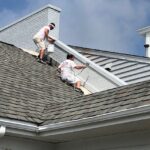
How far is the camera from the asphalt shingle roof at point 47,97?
24.3 feet

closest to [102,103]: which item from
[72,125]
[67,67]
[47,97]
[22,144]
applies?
[72,125]

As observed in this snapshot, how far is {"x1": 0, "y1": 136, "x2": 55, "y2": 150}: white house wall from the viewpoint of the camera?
759 centimetres

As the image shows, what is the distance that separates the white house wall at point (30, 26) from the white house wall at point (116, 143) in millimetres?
7131

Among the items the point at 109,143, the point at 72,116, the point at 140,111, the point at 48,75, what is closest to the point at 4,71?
the point at 48,75

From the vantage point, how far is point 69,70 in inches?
473

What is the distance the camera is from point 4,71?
10.5 metres

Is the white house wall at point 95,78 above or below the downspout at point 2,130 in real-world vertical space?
above

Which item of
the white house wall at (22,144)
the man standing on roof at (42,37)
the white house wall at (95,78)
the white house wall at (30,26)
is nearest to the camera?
the white house wall at (22,144)

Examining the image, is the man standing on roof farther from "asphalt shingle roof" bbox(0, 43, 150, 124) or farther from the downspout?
the downspout

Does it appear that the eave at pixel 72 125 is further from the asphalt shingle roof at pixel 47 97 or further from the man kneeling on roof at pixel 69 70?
the man kneeling on roof at pixel 69 70

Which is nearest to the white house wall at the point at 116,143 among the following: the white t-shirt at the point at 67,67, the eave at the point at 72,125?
the eave at the point at 72,125

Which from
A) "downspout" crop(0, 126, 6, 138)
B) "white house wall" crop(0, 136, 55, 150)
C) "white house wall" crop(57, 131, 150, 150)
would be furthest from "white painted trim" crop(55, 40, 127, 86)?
"downspout" crop(0, 126, 6, 138)

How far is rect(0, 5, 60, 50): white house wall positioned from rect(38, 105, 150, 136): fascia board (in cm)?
→ 723

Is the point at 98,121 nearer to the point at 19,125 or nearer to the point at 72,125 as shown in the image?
the point at 72,125
